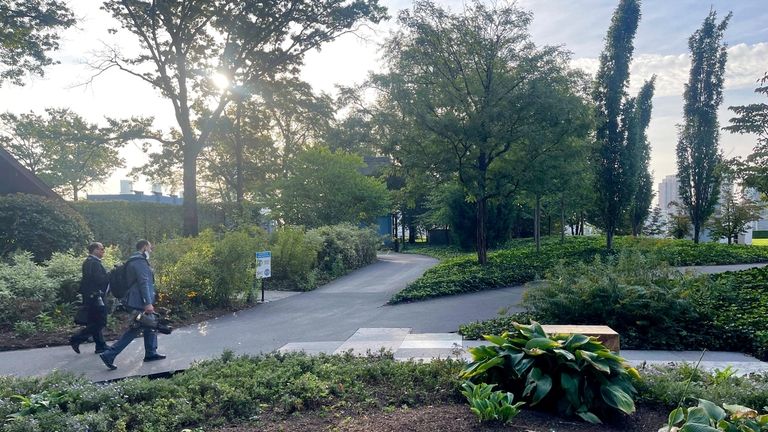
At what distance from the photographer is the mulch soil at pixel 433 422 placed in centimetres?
394

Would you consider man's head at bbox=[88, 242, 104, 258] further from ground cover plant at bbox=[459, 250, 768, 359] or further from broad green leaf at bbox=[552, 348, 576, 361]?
broad green leaf at bbox=[552, 348, 576, 361]

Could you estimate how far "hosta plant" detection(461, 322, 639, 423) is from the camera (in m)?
4.12

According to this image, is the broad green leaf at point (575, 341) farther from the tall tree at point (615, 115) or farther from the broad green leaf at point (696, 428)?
the tall tree at point (615, 115)

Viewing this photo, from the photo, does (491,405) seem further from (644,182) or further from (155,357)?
(644,182)

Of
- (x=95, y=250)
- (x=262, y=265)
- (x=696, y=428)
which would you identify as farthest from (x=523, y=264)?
(x=696, y=428)

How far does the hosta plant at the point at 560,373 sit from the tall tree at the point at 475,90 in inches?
428

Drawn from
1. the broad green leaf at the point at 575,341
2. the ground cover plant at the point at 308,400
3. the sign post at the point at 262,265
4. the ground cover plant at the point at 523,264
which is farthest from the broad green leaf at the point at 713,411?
the sign post at the point at 262,265

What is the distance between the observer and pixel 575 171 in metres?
15.8

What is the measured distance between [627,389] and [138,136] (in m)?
24.1

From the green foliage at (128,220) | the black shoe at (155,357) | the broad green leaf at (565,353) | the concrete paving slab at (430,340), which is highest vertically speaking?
the green foliage at (128,220)

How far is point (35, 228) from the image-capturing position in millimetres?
13781

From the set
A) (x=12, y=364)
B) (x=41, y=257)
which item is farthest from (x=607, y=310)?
(x=41, y=257)

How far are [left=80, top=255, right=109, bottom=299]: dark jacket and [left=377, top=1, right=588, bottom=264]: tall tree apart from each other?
9537mm

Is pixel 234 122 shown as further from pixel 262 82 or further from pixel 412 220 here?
pixel 412 220
